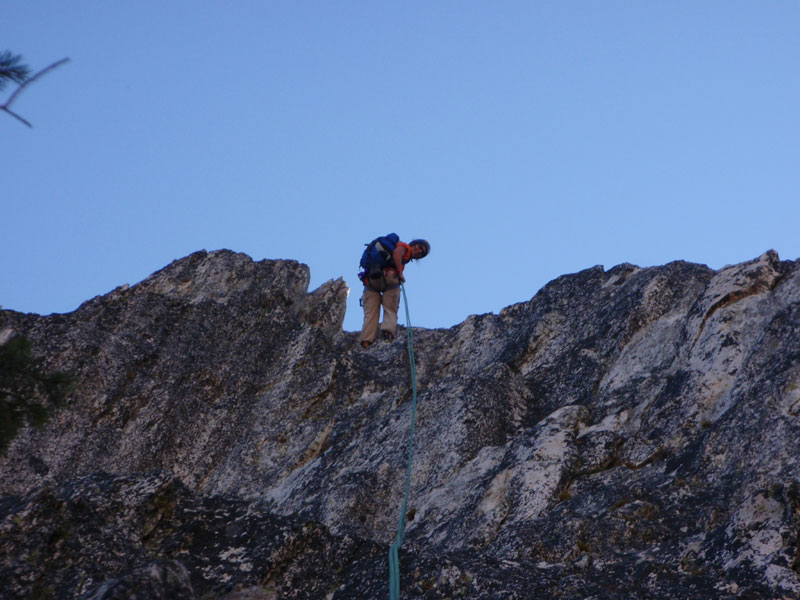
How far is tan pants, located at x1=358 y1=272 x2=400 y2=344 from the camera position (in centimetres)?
2101

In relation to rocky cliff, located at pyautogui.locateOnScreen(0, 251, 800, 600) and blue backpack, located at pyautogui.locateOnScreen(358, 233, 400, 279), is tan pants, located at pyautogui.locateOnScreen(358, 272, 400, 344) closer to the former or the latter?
blue backpack, located at pyautogui.locateOnScreen(358, 233, 400, 279)

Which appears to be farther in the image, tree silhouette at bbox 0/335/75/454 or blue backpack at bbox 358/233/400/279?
blue backpack at bbox 358/233/400/279

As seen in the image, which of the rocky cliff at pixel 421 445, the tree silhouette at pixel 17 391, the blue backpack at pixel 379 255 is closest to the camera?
the tree silhouette at pixel 17 391

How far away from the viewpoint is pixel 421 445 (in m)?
16.3

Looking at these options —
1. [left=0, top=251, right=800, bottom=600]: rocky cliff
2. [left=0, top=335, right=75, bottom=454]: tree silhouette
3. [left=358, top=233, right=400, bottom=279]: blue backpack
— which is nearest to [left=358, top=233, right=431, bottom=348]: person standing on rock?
[left=358, top=233, right=400, bottom=279]: blue backpack

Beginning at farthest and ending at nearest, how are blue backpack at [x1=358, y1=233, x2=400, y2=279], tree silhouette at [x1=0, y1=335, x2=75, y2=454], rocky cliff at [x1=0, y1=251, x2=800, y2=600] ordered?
blue backpack at [x1=358, y1=233, x2=400, y2=279] → rocky cliff at [x1=0, y1=251, x2=800, y2=600] → tree silhouette at [x1=0, y1=335, x2=75, y2=454]

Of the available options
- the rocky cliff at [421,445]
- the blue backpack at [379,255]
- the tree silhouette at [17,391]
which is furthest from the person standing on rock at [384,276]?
the tree silhouette at [17,391]

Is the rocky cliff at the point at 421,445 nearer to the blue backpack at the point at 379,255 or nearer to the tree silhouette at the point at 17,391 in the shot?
the tree silhouette at the point at 17,391

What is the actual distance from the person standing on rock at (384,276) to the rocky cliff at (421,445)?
146 centimetres

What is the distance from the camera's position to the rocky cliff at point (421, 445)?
8.71 metres

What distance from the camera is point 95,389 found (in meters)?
21.0

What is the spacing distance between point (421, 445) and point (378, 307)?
18.2ft

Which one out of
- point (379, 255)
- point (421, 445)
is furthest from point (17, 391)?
point (379, 255)

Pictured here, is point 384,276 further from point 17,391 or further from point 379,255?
point 17,391
